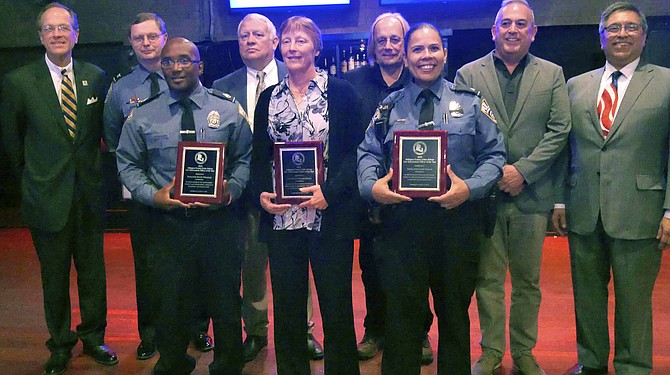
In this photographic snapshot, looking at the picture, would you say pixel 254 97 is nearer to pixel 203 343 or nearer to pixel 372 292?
pixel 372 292

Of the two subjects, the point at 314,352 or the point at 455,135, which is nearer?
the point at 455,135

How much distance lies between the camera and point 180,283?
2455 mm

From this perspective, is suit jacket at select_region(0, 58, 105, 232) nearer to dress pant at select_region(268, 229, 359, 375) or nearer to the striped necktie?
the striped necktie

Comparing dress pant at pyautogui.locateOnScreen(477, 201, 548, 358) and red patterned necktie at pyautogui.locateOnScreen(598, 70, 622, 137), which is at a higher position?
red patterned necktie at pyautogui.locateOnScreen(598, 70, 622, 137)

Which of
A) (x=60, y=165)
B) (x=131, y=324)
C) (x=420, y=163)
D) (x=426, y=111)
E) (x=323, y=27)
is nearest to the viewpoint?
(x=420, y=163)

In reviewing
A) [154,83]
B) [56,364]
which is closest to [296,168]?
[154,83]

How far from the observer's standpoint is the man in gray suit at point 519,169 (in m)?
2.59

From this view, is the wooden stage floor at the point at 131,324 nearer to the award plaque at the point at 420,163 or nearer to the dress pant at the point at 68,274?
the dress pant at the point at 68,274

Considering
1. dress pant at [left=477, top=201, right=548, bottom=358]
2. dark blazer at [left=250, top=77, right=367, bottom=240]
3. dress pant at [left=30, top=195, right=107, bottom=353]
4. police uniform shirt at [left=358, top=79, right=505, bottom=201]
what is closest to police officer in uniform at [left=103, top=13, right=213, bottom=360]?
dress pant at [left=30, top=195, right=107, bottom=353]

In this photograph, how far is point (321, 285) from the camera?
2.36 meters

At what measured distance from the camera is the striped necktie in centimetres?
287

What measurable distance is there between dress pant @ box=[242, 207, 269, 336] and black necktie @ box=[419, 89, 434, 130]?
119cm

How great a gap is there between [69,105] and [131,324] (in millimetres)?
1545

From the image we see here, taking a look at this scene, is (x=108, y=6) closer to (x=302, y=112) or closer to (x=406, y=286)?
(x=302, y=112)
